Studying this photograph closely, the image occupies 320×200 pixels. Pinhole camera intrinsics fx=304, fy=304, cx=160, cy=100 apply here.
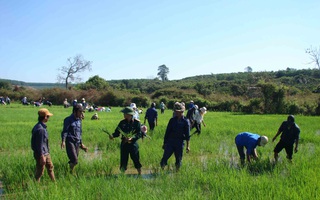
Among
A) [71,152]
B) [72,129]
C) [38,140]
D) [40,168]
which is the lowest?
[40,168]

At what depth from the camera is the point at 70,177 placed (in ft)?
18.7

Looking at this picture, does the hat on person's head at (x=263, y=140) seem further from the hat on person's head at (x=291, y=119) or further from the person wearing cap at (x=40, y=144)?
the person wearing cap at (x=40, y=144)

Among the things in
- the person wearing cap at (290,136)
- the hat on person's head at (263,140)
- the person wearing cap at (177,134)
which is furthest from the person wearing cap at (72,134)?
the person wearing cap at (290,136)

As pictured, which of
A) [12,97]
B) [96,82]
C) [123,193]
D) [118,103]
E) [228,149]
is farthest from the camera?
[96,82]

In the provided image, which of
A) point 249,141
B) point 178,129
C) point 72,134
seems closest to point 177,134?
point 178,129

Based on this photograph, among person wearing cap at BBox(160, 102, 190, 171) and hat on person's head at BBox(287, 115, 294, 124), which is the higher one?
hat on person's head at BBox(287, 115, 294, 124)

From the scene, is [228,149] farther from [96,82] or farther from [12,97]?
[96,82]

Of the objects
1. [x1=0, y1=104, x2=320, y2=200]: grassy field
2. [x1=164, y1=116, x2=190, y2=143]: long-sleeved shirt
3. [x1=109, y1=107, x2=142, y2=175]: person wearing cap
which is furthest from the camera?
[x1=164, y1=116, x2=190, y2=143]: long-sleeved shirt

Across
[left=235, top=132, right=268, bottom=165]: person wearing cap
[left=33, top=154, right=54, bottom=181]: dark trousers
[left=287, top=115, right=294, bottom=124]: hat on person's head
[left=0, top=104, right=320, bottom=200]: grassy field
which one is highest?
[left=287, top=115, right=294, bottom=124]: hat on person's head

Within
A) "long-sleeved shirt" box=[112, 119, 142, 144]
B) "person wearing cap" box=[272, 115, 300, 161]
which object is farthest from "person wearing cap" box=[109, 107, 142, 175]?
"person wearing cap" box=[272, 115, 300, 161]

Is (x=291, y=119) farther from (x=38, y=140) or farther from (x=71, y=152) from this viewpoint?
(x=38, y=140)

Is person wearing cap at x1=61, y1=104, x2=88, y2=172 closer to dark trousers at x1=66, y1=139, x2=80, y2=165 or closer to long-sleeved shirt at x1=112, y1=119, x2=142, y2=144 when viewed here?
dark trousers at x1=66, y1=139, x2=80, y2=165

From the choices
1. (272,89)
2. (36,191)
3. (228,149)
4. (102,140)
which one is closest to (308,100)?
(272,89)

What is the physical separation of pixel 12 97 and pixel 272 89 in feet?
133
